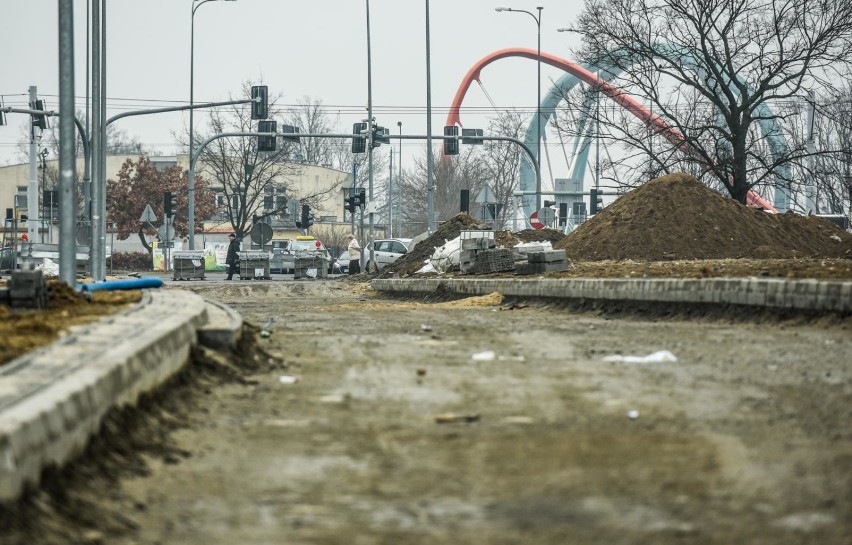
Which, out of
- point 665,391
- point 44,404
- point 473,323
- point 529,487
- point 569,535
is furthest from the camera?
point 473,323

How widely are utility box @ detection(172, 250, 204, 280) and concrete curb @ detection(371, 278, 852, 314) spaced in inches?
1236

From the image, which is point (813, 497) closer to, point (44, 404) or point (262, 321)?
point (44, 404)

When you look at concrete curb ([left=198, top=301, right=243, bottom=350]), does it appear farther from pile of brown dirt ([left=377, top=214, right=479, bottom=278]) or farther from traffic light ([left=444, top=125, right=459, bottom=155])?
traffic light ([left=444, top=125, right=459, bottom=155])

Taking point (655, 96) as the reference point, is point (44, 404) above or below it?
below

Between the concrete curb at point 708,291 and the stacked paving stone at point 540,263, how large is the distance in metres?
3.14

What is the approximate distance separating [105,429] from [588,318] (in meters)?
11.4

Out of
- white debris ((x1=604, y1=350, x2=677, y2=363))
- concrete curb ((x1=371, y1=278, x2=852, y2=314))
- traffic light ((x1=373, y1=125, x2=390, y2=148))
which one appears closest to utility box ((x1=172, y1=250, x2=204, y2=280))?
traffic light ((x1=373, y1=125, x2=390, y2=148))

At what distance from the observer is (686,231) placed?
35.2m

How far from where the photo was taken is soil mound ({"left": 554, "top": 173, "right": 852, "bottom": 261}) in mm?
34469

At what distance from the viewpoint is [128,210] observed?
9600 centimetres

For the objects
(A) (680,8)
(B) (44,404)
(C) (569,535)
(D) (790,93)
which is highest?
(A) (680,8)

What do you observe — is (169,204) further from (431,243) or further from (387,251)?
(431,243)

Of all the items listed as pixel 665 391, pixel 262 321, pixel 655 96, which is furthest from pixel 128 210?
pixel 665 391

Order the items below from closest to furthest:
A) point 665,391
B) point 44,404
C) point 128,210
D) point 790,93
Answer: point 44,404, point 665,391, point 790,93, point 128,210
